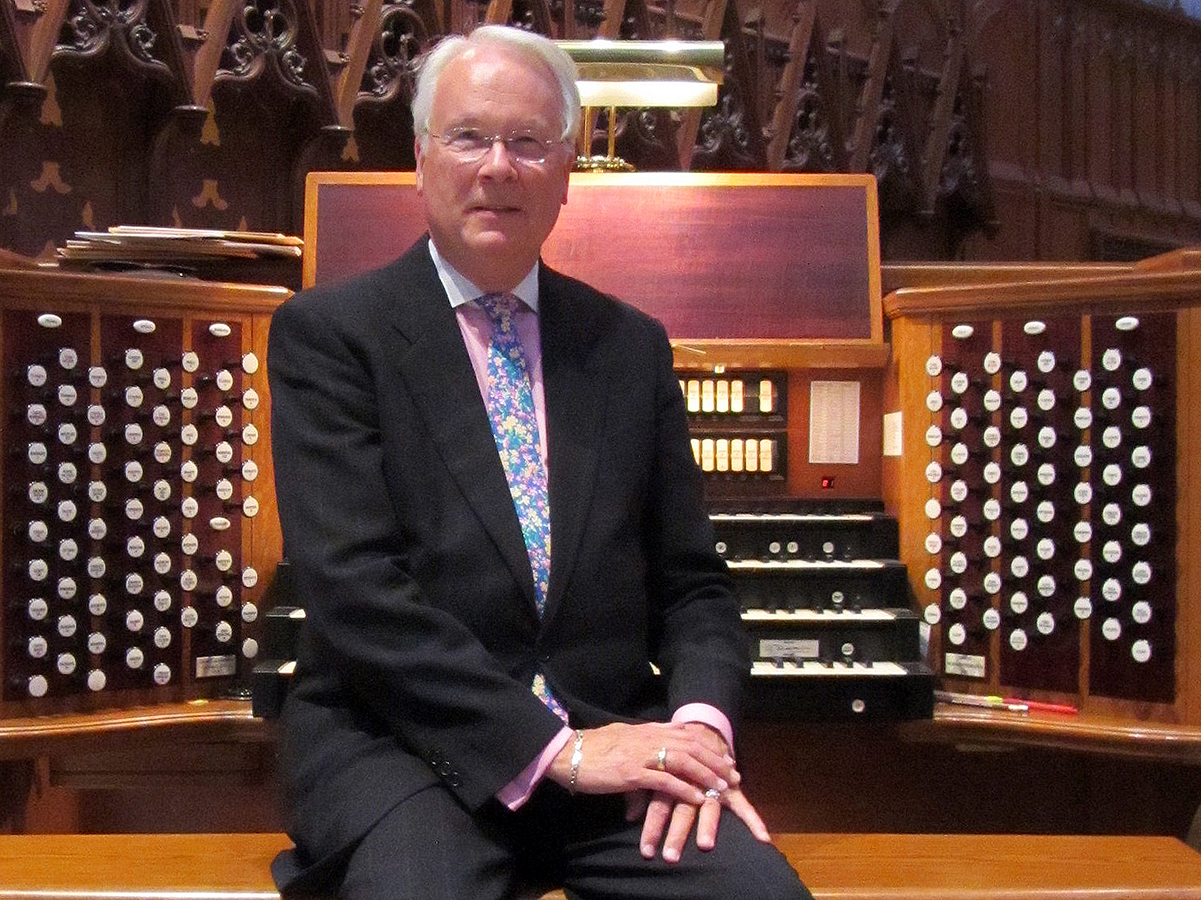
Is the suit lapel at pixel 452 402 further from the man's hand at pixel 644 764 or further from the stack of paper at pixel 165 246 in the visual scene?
the stack of paper at pixel 165 246

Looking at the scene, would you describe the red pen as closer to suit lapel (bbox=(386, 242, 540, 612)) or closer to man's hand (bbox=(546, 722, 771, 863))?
man's hand (bbox=(546, 722, 771, 863))

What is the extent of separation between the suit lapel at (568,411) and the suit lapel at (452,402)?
0.21 ft

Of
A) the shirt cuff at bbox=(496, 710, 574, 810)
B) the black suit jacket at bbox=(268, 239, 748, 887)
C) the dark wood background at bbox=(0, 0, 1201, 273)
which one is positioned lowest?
the shirt cuff at bbox=(496, 710, 574, 810)

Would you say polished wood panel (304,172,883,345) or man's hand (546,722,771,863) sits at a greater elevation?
polished wood panel (304,172,883,345)

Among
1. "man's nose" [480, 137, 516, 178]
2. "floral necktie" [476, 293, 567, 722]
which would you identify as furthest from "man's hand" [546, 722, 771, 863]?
"man's nose" [480, 137, 516, 178]

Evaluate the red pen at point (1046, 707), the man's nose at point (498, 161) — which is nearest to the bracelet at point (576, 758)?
the man's nose at point (498, 161)

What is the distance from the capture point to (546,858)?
1817mm

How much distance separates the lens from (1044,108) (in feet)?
22.8

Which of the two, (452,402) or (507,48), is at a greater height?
(507,48)

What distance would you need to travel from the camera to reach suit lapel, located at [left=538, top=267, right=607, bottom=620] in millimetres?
1863

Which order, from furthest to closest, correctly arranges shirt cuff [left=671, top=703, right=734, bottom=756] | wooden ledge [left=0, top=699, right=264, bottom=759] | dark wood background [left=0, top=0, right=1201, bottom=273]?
dark wood background [left=0, top=0, right=1201, bottom=273] → wooden ledge [left=0, top=699, right=264, bottom=759] → shirt cuff [left=671, top=703, right=734, bottom=756]

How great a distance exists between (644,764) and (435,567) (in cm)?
40

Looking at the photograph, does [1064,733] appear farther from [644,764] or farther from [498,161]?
[498,161]

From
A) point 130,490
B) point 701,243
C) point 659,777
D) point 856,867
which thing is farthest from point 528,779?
point 701,243
